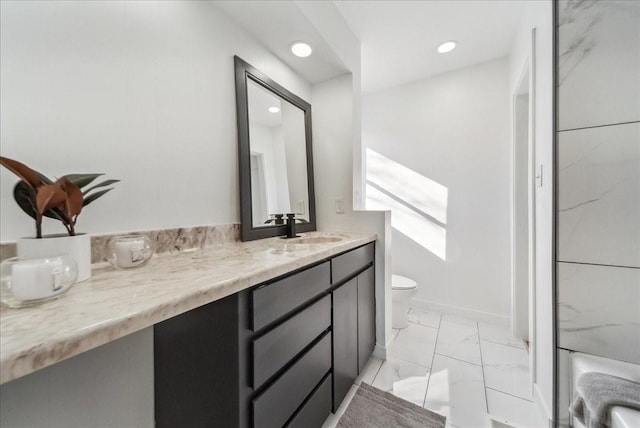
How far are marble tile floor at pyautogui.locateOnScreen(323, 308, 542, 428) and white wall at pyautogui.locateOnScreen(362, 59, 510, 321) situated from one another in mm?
425

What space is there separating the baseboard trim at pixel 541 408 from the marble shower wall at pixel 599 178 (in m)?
0.40

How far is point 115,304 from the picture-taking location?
514 mm

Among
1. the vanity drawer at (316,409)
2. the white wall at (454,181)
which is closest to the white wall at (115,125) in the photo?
the vanity drawer at (316,409)

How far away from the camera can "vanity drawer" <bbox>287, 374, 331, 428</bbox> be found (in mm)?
932

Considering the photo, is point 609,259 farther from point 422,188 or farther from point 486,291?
point 422,188

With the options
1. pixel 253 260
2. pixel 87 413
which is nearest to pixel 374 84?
pixel 253 260

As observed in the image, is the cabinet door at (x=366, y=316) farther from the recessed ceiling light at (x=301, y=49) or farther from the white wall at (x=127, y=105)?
the recessed ceiling light at (x=301, y=49)

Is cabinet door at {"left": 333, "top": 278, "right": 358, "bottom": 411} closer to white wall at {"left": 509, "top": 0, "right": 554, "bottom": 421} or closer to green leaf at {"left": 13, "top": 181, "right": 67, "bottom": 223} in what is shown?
white wall at {"left": 509, "top": 0, "right": 554, "bottom": 421}

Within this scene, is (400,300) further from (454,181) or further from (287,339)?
(287,339)

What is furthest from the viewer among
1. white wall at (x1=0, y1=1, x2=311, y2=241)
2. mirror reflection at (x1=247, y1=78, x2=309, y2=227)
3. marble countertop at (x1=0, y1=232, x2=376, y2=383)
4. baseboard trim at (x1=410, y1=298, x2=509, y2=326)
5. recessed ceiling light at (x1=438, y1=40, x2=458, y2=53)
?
baseboard trim at (x1=410, y1=298, x2=509, y2=326)

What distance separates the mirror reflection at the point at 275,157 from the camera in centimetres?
152

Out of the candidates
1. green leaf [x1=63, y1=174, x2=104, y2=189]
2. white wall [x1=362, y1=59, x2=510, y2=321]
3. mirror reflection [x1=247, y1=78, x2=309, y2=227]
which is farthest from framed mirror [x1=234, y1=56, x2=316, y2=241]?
white wall [x1=362, y1=59, x2=510, y2=321]

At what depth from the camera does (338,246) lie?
3.97ft

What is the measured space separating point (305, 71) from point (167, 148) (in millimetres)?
1313
